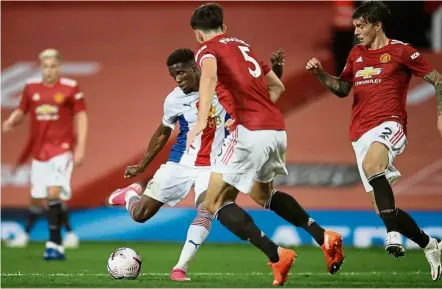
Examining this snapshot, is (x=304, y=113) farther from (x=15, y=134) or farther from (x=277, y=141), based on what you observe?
(x=277, y=141)

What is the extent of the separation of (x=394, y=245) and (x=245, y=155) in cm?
141

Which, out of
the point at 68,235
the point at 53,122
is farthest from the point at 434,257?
the point at 68,235

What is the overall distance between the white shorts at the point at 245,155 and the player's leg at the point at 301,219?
0.47 metres

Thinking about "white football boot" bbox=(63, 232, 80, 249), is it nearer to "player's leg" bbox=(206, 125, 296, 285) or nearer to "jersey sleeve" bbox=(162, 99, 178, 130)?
"jersey sleeve" bbox=(162, 99, 178, 130)

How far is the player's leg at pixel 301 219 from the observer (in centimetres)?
795

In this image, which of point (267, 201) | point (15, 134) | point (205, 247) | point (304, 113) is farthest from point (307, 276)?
point (15, 134)

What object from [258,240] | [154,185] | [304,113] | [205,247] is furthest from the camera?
[304,113]

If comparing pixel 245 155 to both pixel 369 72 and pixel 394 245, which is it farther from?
pixel 369 72

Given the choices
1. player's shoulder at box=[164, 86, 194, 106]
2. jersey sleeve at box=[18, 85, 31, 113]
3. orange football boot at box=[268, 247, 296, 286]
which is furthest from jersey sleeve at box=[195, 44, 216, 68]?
jersey sleeve at box=[18, 85, 31, 113]

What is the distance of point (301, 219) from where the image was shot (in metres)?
8.15

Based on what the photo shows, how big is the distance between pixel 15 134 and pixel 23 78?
0.81 metres

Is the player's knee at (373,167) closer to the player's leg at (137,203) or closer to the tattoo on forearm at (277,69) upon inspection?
the tattoo on forearm at (277,69)

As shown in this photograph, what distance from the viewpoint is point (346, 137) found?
1385 cm

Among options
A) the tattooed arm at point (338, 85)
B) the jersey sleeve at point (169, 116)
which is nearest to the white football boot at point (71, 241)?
the jersey sleeve at point (169, 116)
